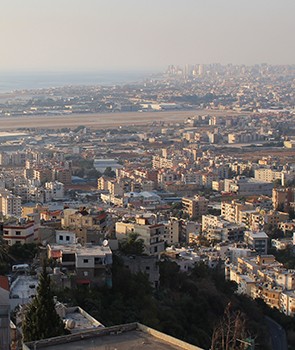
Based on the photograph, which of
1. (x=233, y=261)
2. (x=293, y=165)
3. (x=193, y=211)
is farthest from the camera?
(x=293, y=165)

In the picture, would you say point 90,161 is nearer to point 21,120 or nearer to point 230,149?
point 230,149

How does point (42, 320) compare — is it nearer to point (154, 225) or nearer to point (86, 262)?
point (86, 262)

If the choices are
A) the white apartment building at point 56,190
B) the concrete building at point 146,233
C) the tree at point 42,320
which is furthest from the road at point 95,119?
the tree at point 42,320

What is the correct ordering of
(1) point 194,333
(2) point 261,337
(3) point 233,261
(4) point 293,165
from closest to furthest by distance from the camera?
1. (1) point 194,333
2. (2) point 261,337
3. (3) point 233,261
4. (4) point 293,165

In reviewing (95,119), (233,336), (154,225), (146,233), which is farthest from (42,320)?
(95,119)

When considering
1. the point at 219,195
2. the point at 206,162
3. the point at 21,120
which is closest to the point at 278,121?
the point at 21,120

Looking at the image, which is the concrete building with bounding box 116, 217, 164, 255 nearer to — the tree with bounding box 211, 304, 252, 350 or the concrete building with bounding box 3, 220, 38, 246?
the concrete building with bounding box 3, 220, 38, 246
